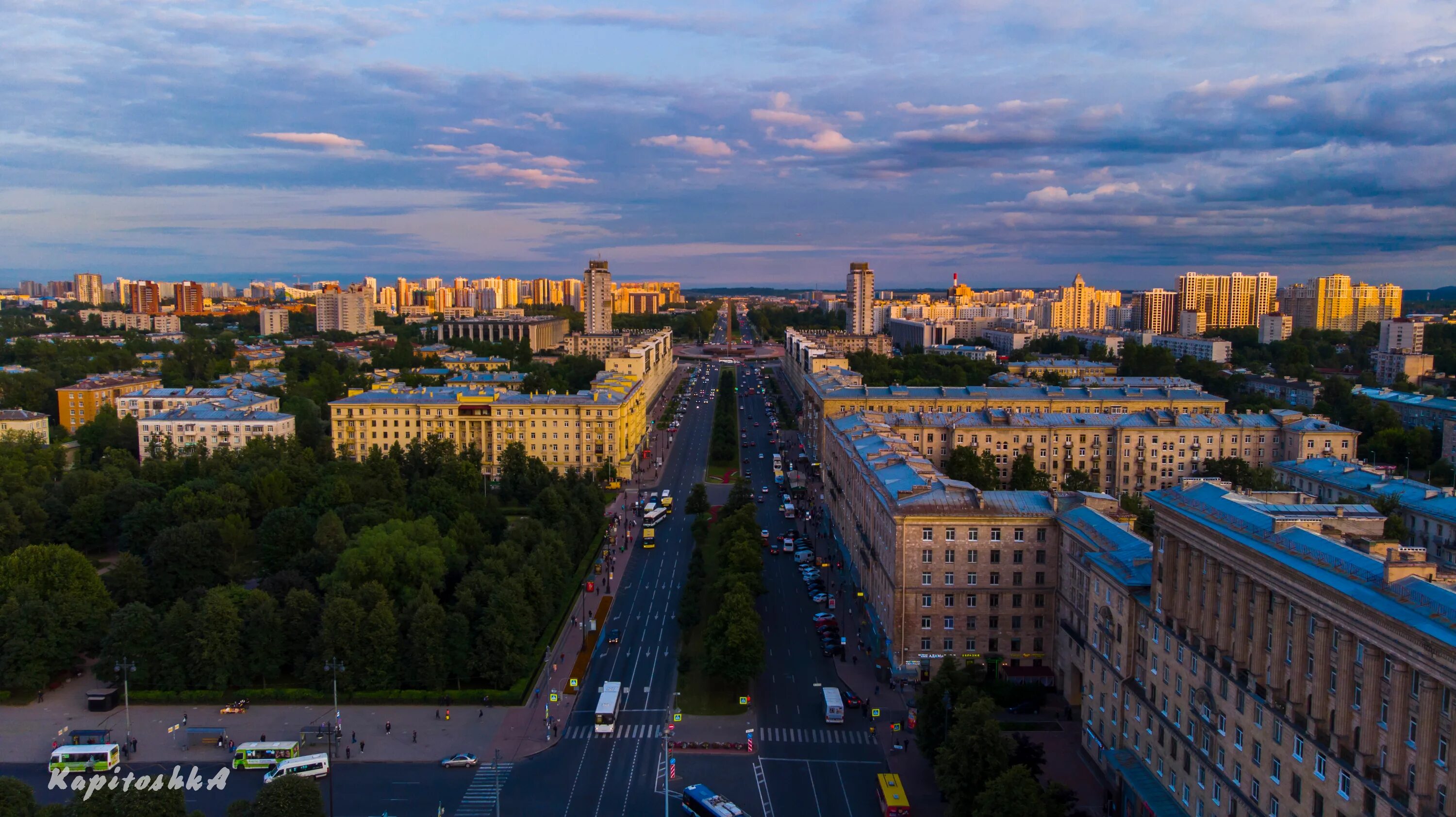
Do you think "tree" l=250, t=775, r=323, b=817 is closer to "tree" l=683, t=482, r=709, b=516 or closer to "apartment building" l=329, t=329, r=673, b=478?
"tree" l=683, t=482, r=709, b=516

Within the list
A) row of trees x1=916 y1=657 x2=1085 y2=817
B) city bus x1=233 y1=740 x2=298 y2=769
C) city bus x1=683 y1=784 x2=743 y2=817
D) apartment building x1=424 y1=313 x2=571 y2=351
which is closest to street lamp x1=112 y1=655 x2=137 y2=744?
city bus x1=233 y1=740 x2=298 y2=769

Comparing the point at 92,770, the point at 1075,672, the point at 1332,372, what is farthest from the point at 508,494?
the point at 1332,372

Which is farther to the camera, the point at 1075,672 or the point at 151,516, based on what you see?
the point at 151,516

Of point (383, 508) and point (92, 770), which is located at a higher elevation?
point (383, 508)

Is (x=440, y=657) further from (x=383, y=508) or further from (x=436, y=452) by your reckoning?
(x=436, y=452)

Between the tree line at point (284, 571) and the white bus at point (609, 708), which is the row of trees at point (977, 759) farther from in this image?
the tree line at point (284, 571)
